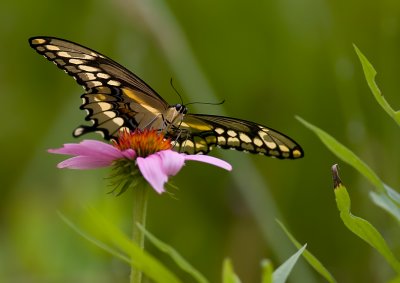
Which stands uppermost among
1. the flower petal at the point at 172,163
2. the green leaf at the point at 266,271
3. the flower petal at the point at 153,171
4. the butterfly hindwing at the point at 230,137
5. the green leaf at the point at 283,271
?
the butterfly hindwing at the point at 230,137

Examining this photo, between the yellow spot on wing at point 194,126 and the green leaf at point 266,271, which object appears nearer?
the green leaf at point 266,271

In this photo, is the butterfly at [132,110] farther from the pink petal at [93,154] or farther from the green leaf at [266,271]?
the green leaf at [266,271]

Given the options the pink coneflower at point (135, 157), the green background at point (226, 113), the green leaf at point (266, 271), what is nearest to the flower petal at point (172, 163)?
the pink coneflower at point (135, 157)

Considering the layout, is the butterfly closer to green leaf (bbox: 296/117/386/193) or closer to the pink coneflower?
the pink coneflower

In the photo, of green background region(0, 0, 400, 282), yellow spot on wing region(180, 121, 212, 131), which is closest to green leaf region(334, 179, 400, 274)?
yellow spot on wing region(180, 121, 212, 131)

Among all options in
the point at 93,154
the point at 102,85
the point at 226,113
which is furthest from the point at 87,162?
the point at 226,113

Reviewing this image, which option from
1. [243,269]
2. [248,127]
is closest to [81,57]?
[248,127]
